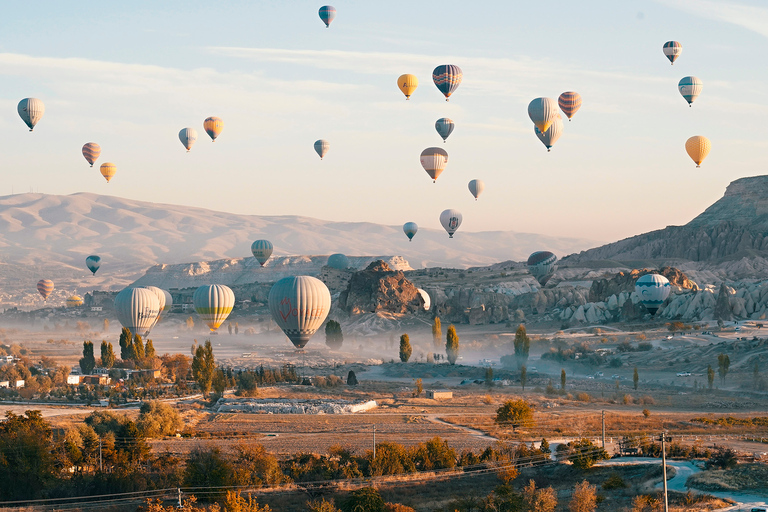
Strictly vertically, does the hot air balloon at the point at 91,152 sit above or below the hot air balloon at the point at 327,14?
below

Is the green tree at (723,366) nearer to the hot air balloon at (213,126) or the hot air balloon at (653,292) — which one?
the hot air balloon at (653,292)

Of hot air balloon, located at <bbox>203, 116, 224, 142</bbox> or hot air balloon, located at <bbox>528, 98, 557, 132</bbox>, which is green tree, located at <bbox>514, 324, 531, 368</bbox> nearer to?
hot air balloon, located at <bbox>528, 98, 557, 132</bbox>

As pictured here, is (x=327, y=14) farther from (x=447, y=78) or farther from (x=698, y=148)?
(x=698, y=148)

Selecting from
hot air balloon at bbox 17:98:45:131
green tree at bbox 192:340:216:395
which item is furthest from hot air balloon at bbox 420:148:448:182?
green tree at bbox 192:340:216:395

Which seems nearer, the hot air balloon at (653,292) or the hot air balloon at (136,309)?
the hot air balloon at (136,309)

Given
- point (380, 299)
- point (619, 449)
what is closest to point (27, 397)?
A: point (619, 449)

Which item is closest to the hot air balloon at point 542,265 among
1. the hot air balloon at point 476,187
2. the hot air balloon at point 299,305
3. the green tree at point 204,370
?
the hot air balloon at point 476,187

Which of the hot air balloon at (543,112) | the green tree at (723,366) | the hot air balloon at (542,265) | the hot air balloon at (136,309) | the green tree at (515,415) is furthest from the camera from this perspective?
the hot air balloon at (542,265)
